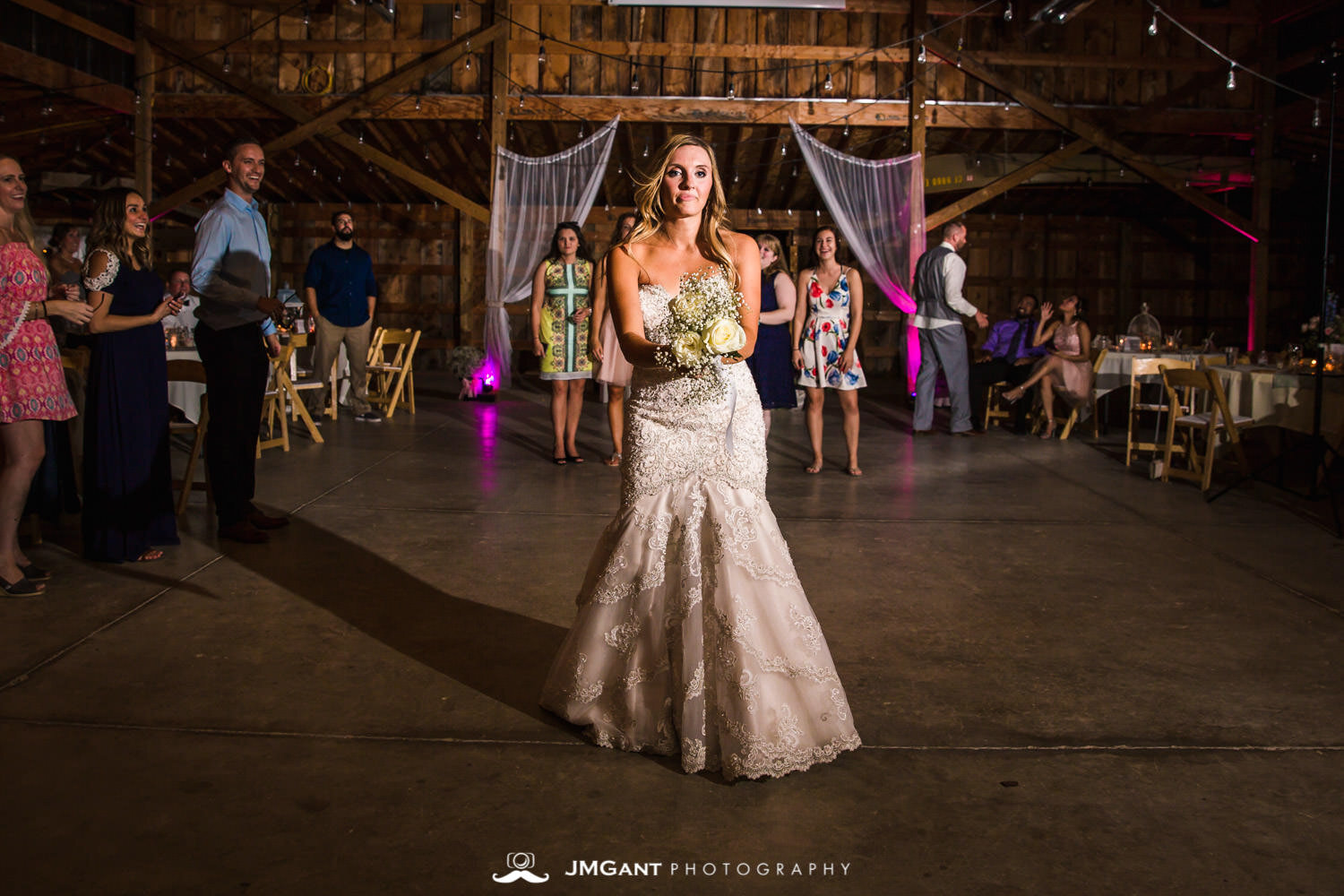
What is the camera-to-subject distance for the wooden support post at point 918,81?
11.9 metres

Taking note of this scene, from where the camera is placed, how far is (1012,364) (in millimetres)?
9859

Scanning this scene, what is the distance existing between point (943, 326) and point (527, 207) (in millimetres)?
4340

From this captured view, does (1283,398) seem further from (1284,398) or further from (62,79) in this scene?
(62,79)

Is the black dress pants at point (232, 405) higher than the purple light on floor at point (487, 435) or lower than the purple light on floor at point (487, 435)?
higher

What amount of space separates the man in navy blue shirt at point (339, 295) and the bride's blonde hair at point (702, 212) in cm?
693

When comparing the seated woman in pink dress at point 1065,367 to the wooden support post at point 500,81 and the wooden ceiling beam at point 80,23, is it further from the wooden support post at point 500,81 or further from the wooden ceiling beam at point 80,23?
the wooden ceiling beam at point 80,23

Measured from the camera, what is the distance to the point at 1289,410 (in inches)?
263

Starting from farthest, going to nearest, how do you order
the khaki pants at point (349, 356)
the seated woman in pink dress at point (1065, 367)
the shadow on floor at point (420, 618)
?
the khaki pants at point (349, 356) → the seated woman in pink dress at point (1065, 367) → the shadow on floor at point (420, 618)

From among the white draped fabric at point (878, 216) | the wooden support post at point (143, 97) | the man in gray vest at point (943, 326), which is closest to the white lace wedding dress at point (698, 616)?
the man in gray vest at point (943, 326)

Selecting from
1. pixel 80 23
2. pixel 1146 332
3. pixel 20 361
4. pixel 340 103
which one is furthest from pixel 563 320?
pixel 80 23

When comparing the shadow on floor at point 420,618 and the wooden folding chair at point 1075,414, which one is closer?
the shadow on floor at point 420,618

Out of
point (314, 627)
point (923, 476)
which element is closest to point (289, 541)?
point (314, 627)

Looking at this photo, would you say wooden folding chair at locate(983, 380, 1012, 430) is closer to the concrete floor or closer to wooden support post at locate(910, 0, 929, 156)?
A: wooden support post at locate(910, 0, 929, 156)

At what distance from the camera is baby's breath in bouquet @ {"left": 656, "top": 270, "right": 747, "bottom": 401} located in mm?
2658
